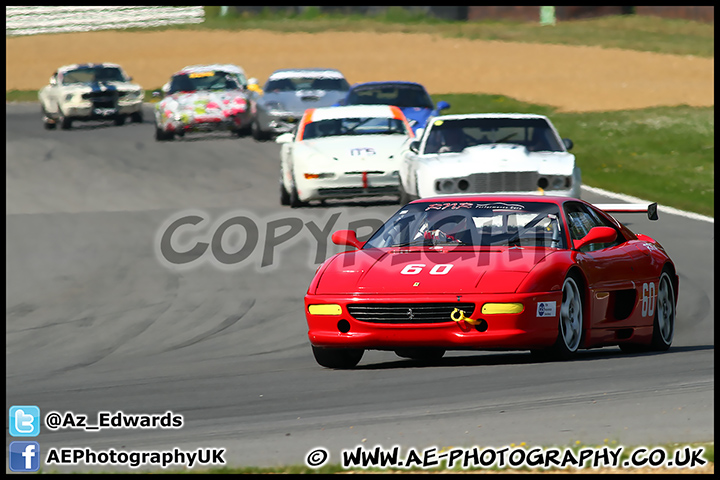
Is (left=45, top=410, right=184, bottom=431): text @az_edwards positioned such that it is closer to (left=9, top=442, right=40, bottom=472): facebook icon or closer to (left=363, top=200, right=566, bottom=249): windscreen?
(left=9, top=442, right=40, bottom=472): facebook icon

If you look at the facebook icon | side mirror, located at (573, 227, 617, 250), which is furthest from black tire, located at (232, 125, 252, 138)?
the facebook icon

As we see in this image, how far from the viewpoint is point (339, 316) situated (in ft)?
32.4

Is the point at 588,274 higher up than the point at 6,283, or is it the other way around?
the point at 588,274

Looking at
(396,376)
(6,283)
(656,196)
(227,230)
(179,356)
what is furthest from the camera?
(656,196)

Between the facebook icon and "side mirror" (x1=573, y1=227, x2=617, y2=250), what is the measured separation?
4555 mm

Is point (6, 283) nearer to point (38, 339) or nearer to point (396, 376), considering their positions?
point (38, 339)

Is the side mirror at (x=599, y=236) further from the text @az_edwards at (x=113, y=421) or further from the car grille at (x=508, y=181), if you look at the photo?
the car grille at (x=508, y=181)

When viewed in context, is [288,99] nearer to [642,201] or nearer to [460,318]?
[642,201]

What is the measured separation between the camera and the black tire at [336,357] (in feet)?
33.6

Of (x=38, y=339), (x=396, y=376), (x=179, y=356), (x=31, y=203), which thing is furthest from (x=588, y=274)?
(x=31, y=203)

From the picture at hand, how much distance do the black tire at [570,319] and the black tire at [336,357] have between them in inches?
58.2

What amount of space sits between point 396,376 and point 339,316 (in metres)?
0.61

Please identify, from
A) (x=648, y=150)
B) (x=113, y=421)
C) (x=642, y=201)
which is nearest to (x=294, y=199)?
(x=642, y=201)

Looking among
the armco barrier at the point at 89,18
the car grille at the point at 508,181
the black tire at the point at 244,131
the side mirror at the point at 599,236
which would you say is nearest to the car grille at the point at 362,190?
the car grille at the point at 508,181
